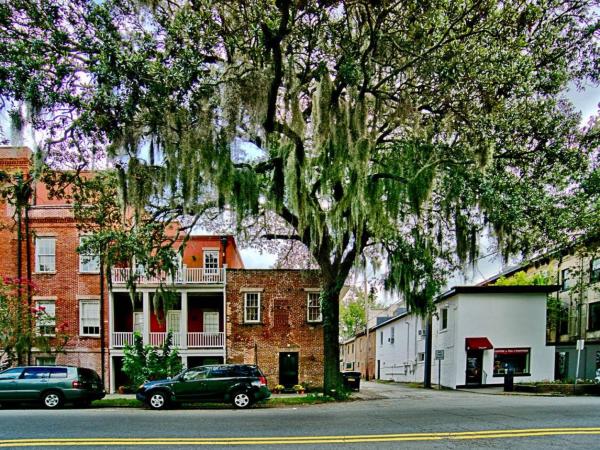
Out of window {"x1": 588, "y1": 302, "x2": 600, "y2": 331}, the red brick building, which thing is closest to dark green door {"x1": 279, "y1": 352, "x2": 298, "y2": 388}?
the red brick building

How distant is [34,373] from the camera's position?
52.6 feet

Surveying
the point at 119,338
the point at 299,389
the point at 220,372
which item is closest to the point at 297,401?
the point at 220,372

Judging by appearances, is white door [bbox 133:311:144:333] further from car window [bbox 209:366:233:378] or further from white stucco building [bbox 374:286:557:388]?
white stucco building [bbox 374:286:557:388]

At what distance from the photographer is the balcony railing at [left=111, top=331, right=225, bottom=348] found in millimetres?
23797

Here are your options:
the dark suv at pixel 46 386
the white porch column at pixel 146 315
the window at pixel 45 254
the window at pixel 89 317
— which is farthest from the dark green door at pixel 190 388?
the window at pixel 45 254

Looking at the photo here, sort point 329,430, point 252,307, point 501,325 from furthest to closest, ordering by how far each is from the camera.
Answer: point 501,325
point 252,307
point 329,430

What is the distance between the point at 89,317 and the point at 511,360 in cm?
2154

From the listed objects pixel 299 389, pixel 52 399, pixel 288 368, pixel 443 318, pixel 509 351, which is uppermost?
pixel 443 318

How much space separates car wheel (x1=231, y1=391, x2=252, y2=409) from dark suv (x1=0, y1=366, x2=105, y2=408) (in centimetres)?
506

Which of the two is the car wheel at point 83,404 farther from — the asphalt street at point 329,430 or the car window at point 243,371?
the car window at point 243,371

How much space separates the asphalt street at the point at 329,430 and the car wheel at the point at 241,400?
2786 millimetres

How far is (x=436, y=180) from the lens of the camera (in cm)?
1399

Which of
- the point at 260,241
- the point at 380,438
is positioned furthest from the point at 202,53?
the point at 260,241

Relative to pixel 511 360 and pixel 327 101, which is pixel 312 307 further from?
pixel 327 101
